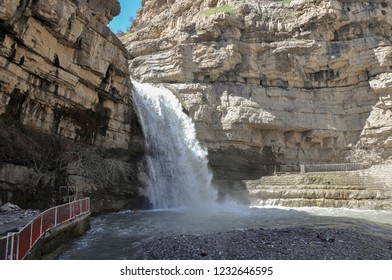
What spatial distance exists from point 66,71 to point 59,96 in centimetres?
171

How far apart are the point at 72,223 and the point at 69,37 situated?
13.2 metres

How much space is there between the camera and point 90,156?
71.6 feet

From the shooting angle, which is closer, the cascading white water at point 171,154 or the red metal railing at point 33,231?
the red metal railing at point 33,231

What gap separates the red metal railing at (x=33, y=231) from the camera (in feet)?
23.4

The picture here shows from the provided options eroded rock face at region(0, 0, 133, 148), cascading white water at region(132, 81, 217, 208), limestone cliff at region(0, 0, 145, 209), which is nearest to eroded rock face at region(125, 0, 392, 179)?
cascading white water at region(132, 81, 217, 208)

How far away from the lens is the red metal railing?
7137mm

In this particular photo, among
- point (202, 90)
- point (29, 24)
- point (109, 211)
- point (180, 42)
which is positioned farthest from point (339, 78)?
point (29, 24)

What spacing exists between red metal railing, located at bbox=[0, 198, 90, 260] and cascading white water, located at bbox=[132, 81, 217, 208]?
1196 cm

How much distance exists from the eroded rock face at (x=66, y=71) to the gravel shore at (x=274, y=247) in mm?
13651

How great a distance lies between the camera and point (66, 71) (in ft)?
70.4

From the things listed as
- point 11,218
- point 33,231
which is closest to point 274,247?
point 33,231

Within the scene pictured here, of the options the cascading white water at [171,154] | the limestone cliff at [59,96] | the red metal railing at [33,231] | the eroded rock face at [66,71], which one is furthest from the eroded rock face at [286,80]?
the red metal railing at [33,231]

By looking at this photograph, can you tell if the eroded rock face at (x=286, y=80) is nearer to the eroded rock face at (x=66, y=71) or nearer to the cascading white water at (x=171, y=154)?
the cascading white water at (x=171, y=154)

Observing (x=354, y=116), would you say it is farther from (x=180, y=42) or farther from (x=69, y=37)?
(x=69, y=37)
